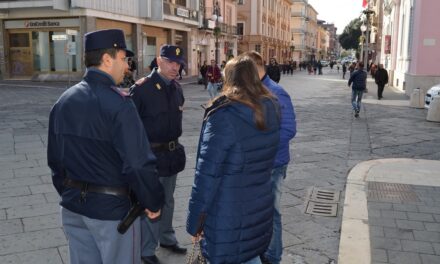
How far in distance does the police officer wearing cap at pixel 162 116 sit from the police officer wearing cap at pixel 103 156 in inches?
44.9

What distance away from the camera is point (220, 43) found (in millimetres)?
46156

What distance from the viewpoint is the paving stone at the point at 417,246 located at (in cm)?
414

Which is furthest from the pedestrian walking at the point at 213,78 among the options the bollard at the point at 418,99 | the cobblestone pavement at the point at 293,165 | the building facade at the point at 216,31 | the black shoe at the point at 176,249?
the building facade at the point at 216,31

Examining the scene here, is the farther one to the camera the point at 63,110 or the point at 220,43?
the point at 220,43

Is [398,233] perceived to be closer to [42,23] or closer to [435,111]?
[435,111]

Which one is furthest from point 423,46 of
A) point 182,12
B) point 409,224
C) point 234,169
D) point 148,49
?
point 234,169

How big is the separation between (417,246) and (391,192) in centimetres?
175

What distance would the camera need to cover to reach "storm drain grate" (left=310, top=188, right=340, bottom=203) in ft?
18.7

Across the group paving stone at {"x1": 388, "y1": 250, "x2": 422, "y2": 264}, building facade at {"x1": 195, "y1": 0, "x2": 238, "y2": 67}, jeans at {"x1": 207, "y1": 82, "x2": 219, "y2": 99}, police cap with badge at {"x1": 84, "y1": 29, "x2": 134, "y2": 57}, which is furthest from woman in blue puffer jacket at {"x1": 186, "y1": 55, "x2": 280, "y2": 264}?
building facade at {"x1": 195, "y1": 0, "x2": 238, "y2": 67}

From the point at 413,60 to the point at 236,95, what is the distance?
64.5ft

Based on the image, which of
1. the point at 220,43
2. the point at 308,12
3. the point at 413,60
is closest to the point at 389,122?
the point at 413,60

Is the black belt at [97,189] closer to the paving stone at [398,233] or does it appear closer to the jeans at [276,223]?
the jeans at [276,223]

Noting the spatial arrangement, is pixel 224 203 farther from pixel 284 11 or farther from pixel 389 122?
pixel 284 11

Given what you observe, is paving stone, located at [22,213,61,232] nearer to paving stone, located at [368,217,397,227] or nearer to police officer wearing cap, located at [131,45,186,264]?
police officer wearing cap, located at [131,45,186,264]
